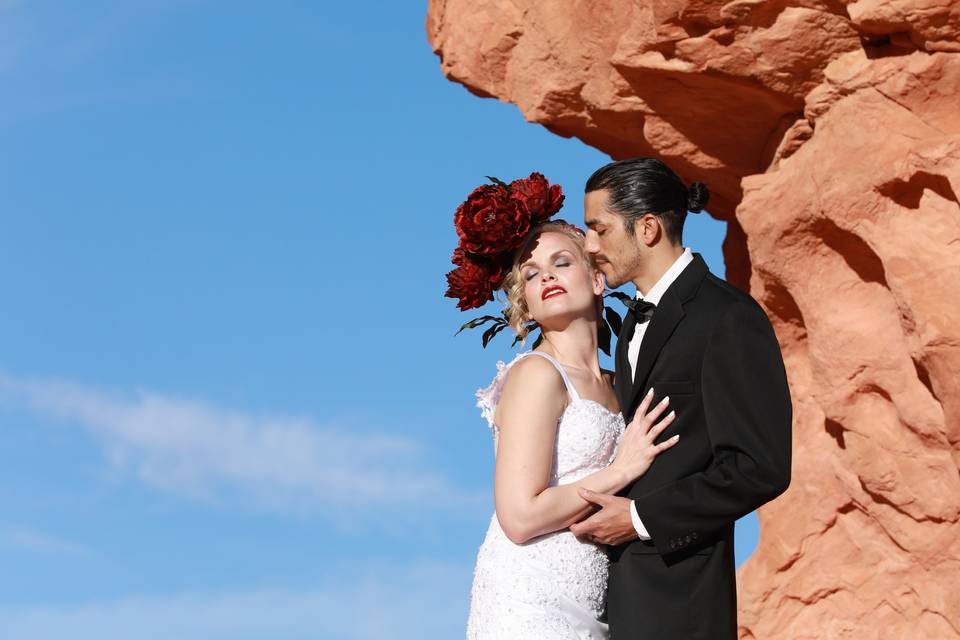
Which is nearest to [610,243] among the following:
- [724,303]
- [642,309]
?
[642,309]

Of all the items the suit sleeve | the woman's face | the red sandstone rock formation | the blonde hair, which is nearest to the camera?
the suit sleeve

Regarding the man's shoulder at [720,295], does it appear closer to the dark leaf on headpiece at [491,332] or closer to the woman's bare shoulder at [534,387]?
the woman's bare shoulder at [534,387]

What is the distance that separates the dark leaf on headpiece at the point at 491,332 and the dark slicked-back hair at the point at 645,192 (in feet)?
2.91

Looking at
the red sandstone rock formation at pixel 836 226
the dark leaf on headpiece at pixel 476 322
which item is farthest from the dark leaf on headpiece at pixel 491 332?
the red sandstone rock formation at pixel 836 226

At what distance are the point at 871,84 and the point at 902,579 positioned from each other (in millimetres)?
2856

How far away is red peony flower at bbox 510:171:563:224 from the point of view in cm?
453

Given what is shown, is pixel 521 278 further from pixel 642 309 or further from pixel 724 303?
pixel 724 303

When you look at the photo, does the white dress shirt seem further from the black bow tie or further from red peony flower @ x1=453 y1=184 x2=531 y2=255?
red peony flower @ x1=453 y1=184 x2=531 y2=255

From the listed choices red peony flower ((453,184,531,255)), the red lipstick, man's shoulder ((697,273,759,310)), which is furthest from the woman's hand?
red peony flower ((453,184,531,255))

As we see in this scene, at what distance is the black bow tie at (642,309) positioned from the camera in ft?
13.3

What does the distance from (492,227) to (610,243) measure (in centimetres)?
53

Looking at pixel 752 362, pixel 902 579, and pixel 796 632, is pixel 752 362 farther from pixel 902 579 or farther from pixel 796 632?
pixel 796 632

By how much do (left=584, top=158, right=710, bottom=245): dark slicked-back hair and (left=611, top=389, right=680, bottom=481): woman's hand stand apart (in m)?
0.58

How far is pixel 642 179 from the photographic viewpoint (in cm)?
403
